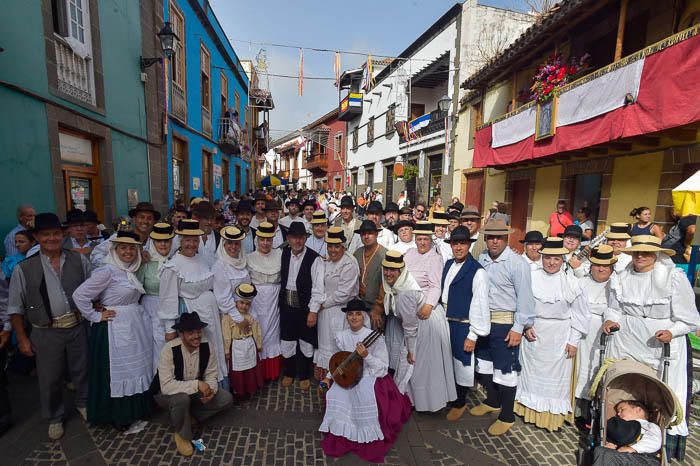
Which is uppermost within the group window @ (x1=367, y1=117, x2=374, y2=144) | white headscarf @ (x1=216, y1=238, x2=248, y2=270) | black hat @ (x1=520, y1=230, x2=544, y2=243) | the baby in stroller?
window @ (x1=367, y1=117, x2=374, y2=144)

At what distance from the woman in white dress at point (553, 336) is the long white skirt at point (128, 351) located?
3.84 meters

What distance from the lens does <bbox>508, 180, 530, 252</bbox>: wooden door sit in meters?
10.5

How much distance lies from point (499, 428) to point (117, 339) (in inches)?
150

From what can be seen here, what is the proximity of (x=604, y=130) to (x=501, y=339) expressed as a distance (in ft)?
17.1

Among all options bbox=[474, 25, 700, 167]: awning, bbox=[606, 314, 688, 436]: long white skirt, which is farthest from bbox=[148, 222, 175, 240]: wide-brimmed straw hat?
bbox=[474, 25, 700, 167]: awning

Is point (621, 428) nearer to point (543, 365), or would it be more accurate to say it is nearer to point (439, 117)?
point (543, 365)

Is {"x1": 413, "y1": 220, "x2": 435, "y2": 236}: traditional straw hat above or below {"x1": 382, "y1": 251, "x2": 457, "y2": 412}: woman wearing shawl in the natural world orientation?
above

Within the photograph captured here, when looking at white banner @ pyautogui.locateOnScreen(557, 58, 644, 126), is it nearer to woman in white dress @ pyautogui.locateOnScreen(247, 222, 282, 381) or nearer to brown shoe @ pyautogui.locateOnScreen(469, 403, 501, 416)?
brown shoe @ pyautogui.locateOnScreen(469, 403, 501, 416)

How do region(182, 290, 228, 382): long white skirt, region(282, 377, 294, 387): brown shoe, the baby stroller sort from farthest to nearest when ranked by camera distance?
region(282, 377, 294, 387): brown shoe → region(182, 290, 228, 382): long white skirt → the baby stroller

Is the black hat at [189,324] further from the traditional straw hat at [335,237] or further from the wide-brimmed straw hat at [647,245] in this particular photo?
the wide-brimmed straw hat at [647,245]

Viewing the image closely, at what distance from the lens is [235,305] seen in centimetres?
368

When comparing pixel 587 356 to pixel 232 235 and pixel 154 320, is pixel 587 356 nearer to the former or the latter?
pixel 232 235

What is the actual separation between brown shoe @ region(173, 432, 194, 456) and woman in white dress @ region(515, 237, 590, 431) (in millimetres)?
3301

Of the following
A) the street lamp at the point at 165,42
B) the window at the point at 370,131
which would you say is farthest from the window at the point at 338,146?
the street lamp at the point at 165,42
